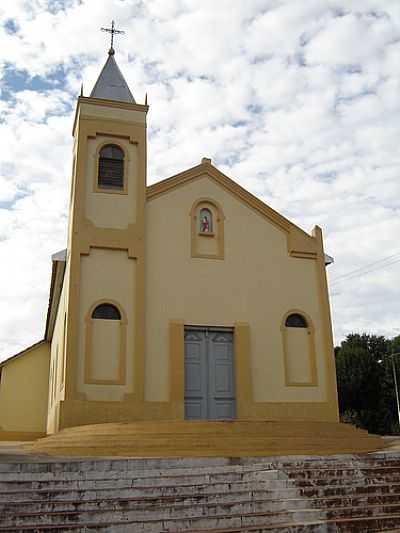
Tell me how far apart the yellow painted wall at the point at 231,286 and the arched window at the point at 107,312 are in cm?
84

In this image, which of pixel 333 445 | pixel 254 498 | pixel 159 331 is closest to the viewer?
pixel 254 498

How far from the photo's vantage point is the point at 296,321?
17.9 metres

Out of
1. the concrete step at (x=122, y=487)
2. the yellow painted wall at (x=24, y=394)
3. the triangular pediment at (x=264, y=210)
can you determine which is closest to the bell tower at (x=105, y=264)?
the triangular pediment at (x=264, y=210)

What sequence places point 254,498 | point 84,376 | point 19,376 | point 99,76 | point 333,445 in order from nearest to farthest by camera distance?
point 254,498
point 333,445
point 84,376
point 99,76
point 19,376

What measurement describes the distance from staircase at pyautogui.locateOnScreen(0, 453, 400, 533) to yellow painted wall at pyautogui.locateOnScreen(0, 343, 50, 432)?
15.6 meters

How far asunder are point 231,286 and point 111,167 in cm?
494

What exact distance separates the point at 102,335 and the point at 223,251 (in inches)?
172

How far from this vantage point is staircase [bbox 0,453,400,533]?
796 centimetres

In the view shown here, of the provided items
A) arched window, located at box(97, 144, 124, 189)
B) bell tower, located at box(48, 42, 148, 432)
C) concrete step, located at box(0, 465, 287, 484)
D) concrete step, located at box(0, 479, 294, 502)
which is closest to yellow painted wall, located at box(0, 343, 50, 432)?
bell tower, located at box(48, 42, 148, 432)

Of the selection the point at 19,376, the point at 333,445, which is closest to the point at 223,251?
the point at 333,445

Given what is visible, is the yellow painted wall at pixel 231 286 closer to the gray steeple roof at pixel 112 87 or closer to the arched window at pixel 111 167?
the arched window at pixel 111 167

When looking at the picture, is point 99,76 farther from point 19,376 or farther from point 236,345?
point 19,376

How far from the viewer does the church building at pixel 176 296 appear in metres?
15.9

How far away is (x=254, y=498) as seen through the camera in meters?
8.91
